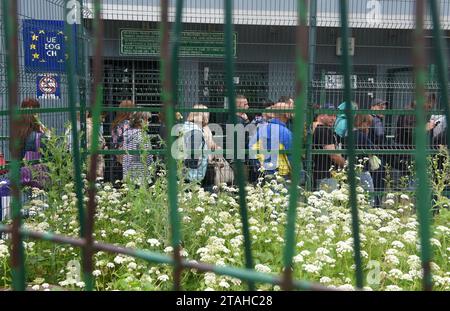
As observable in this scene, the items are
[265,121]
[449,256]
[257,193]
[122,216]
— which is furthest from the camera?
[265,121]

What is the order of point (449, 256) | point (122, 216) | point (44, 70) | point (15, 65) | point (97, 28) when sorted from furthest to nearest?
point (44, 70) < point (122, 216) < point (449, 256) < point (15, 65) < point (97, 28)

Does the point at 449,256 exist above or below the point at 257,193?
below

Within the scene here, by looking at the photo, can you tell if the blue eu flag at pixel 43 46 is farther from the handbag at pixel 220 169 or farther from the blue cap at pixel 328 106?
the blue cap at pixel 328 106

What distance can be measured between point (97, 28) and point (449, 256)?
131 inches

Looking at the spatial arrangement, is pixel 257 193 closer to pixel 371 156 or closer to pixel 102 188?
pixel 102 188

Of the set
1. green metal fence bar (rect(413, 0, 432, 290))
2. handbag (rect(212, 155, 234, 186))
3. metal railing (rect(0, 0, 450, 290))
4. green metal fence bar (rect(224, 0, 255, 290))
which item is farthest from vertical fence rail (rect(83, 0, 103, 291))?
handbag (rect(212, 155, 234, 186))

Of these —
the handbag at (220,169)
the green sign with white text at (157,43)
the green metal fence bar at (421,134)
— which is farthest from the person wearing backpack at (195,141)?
the green metal fence bar at (421,134)

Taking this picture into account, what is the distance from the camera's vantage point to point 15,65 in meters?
1.31

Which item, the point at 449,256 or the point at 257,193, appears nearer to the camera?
the point at 449,256

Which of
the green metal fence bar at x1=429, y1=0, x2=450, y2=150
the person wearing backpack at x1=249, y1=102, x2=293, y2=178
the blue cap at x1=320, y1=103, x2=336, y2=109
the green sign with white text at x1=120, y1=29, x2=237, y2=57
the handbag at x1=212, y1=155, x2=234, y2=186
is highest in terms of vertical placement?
the green sign with white text at x1=120, y1=29, x2=237, y2=57

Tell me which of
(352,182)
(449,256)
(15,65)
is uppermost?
(15,65)

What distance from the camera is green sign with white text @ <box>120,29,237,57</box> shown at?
283 inches

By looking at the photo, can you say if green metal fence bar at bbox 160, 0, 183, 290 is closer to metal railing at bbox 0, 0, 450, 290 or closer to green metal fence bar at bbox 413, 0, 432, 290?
metal railing at bbox 0, 0, 450, 290
